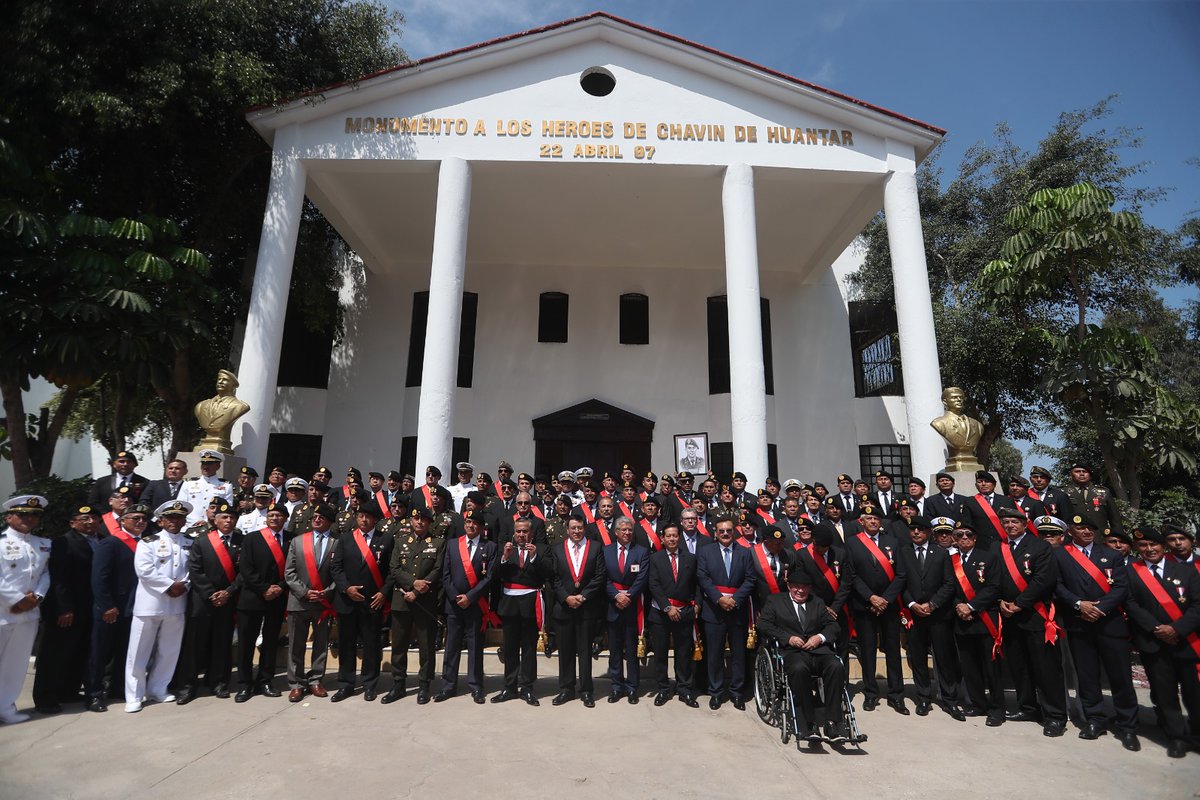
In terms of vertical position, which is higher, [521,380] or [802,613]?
[521,380]

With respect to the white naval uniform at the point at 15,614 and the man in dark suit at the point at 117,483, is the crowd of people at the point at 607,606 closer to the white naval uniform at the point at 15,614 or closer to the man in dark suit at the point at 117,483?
the white naval uniform at the point at 15,614

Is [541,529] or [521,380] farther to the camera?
[521,380]

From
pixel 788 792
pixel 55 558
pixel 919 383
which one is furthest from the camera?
pixel 919 383

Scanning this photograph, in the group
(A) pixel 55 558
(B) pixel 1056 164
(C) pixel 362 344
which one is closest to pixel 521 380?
(C) pixel 362 344

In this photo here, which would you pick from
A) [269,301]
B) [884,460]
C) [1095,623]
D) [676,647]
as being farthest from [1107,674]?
[269,301]

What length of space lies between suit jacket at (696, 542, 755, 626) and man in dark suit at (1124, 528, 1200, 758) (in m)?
3.46

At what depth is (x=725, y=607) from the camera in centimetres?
680

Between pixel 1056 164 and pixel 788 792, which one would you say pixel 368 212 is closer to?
pixel 788 792

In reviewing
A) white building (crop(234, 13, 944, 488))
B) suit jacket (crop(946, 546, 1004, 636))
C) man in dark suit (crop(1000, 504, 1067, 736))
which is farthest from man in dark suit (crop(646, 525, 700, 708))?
white building (crop(234, 13, 944, 488))

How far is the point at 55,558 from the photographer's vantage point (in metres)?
6.66

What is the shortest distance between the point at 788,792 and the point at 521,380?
44.4ft

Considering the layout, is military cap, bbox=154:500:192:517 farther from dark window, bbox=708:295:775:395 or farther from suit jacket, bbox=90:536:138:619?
dark window, bbox=708:295:775:395

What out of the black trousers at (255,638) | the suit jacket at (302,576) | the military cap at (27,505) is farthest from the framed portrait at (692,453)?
the military cap at (27,505)

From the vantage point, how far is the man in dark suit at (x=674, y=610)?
700 centimetres
